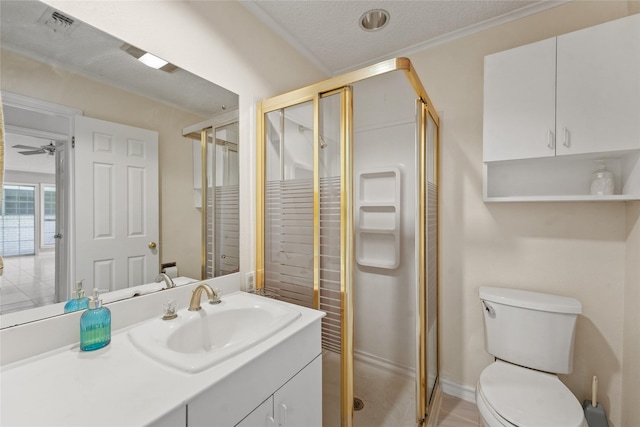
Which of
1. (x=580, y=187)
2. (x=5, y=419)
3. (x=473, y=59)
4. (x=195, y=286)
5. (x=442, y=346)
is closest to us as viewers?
(x=5, y=419)

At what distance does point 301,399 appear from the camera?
1.03m

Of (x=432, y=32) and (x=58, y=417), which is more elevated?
(x=432, y=32)

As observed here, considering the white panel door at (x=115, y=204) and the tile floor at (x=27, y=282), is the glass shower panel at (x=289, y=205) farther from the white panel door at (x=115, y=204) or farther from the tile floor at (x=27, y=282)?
the tile floor at (x=27, y=282)

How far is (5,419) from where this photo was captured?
0.56 metres

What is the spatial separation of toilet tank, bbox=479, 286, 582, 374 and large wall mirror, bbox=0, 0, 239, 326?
1664 millimetres

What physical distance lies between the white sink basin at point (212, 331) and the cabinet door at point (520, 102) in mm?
1513

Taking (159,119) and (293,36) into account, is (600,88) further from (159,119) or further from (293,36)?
(159,119)

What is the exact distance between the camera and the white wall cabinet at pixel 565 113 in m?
1.28

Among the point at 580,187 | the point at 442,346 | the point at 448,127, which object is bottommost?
the point at 442,346

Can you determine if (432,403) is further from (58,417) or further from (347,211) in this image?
(58,417)

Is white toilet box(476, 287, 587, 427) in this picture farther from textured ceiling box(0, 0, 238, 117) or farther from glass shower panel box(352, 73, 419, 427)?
textured ceiling box(0, 0, 238, 117)

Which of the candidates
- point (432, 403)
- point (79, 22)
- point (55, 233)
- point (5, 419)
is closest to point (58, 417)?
point (5, 419)

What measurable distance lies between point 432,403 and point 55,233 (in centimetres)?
219

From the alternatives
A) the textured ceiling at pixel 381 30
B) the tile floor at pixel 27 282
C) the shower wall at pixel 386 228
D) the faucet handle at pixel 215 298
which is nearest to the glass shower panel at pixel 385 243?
the shower wall at pixel 386 228
